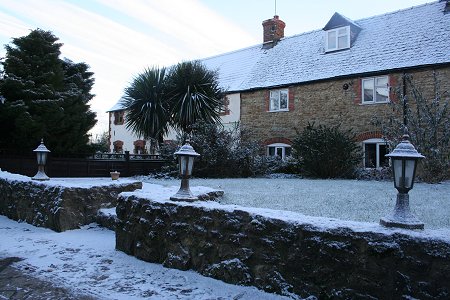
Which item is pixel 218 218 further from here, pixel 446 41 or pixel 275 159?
pixel 446 41

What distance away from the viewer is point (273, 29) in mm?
20562

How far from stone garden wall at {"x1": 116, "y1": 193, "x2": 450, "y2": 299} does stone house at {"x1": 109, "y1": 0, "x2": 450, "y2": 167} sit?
11614 mm

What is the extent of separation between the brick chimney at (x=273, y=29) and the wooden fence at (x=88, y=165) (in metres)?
10.1

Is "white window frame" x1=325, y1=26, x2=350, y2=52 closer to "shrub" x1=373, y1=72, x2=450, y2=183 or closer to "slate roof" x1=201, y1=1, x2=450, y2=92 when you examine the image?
"slate roof" x1=201, y1=1, x2=450, y2=92

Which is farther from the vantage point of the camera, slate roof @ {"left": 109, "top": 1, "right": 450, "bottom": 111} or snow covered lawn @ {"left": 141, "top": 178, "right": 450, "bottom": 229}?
slate roof @ {"left": 109, "top": 1, "right": 450, "bottom": 111}

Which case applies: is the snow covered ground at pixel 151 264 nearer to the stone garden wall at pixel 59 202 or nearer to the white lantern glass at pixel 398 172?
the stone garden wall at pixel 59 202

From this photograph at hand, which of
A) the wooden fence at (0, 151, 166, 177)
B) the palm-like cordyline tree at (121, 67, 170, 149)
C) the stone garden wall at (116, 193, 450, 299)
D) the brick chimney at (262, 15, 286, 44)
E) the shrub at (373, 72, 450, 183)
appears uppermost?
the brick chimney at (262, 15, 286, 44)

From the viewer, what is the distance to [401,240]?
9.21 feet

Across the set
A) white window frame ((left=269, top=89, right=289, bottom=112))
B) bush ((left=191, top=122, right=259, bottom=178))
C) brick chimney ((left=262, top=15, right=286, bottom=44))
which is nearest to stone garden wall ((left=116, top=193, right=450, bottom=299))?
bush ((left=191, top=122, right=259, bottom=178))

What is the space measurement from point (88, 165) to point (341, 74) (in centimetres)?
1077

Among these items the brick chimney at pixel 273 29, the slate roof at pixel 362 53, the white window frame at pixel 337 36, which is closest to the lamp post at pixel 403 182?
the slate roof at pixel 362 53

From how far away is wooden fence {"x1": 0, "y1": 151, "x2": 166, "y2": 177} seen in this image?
1239cm

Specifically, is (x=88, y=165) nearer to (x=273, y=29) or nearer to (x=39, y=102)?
(x=39, y=102)

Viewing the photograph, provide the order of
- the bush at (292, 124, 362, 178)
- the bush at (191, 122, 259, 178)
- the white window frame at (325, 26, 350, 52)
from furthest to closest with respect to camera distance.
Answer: the white window frame at (325, 26, 350, 52) < the bush at (191, 122, 259, 178) < the bush at (292, 124, 362, 178)
